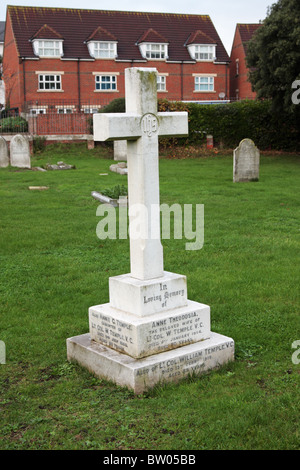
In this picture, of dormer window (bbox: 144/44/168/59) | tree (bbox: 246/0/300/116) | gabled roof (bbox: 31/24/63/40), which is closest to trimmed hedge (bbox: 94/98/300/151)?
tree (bbox: 246/0/300/116)

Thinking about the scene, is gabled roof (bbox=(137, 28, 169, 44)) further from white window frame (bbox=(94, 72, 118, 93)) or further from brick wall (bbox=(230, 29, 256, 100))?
brick wall (bbox=(230, 29, 256, 100))

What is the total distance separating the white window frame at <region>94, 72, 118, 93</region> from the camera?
43.5 meters

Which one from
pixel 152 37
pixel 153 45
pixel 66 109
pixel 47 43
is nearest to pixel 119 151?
pixel 66 109

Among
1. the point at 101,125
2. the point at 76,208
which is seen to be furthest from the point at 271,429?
the point at 76,208

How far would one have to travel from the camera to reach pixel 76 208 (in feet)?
44.6

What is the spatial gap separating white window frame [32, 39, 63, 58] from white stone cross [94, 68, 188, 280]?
3957cm

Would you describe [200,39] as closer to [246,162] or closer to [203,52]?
[203,52]

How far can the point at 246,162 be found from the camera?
59.3 ft

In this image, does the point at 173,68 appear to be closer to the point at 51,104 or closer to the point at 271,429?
the point at 51,104

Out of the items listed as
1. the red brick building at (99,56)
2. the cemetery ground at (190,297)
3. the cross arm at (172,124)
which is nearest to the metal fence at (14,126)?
the red brick building at (99,56)

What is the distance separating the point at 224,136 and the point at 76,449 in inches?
1129

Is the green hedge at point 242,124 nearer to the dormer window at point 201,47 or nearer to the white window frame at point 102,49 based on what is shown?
the white window frame at point 102,49

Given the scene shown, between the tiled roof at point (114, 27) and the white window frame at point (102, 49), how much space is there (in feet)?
1.69

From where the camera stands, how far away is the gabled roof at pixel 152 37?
44.1 meters
